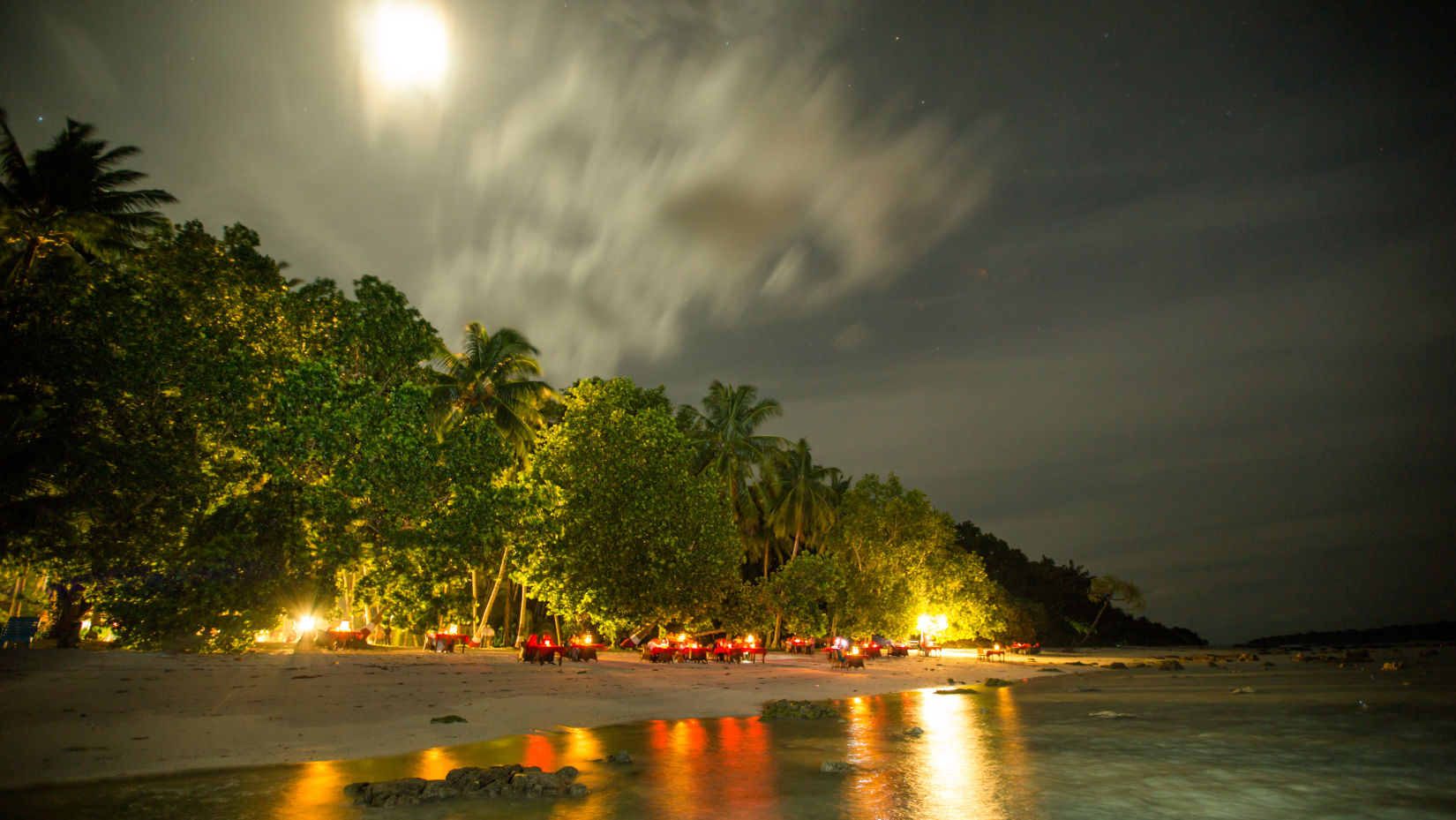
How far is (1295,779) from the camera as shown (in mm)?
13742

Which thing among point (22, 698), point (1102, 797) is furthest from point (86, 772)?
point (1102, 797)

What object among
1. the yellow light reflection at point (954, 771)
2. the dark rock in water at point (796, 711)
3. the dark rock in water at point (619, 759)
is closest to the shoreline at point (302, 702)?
the dark rock in water at point (796, 711)

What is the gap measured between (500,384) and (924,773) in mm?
38284

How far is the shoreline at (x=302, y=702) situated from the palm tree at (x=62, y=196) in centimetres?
1342

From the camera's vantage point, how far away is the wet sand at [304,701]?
13523 millimetres

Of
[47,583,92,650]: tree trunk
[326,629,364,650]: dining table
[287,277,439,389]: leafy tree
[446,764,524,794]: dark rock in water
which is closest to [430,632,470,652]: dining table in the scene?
[326,629,364,650]: dining table

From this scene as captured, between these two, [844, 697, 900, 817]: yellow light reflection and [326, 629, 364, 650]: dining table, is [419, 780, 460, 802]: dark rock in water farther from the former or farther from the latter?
[326, 629, 364, 650]: dining table

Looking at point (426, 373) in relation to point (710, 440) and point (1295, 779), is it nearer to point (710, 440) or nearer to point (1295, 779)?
point (1295, 779)

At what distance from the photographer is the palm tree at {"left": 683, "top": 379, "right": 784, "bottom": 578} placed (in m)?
56.7

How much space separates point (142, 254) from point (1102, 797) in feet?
84.7

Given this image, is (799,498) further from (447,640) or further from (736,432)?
(447,640)

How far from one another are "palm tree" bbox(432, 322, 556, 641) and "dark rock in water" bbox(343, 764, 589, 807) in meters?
33.9

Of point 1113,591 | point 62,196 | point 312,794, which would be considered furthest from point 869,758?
point 1113,591

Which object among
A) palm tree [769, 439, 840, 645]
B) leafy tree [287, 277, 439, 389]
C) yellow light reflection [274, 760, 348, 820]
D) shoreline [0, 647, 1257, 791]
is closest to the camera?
yellow light reflection [274, 760, 348, 820]
